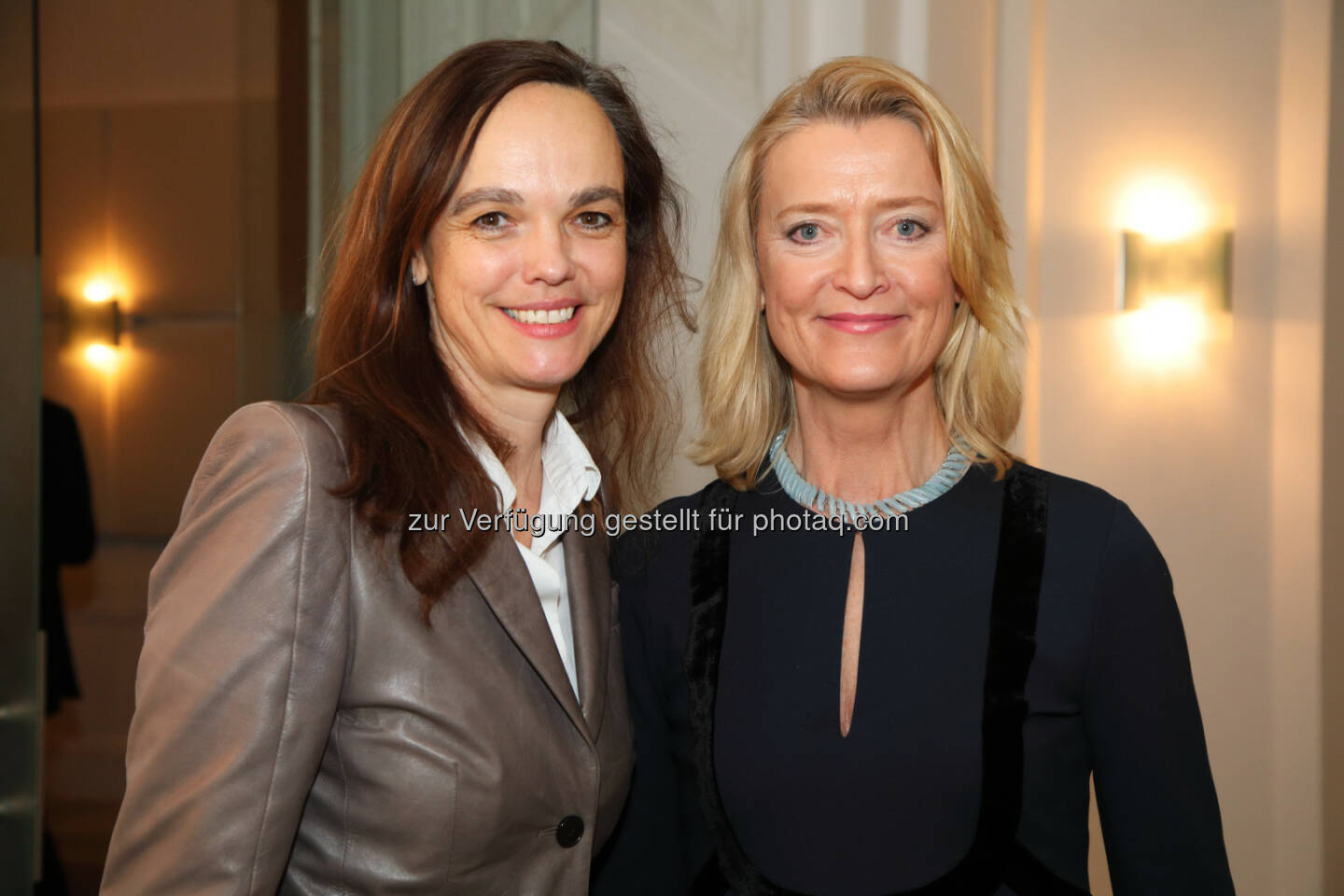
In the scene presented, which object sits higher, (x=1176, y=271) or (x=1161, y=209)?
(x=1161, y=209)

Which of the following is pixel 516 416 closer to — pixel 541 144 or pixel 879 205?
pixel 541 144

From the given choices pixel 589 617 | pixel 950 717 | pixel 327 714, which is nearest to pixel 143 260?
pixel 589 617

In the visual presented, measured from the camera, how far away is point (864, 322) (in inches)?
67.9

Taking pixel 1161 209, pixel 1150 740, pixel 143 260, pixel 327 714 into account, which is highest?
pixel 1161 209

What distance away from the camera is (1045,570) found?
1.67 meters

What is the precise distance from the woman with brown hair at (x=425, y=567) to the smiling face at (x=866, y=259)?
30cm

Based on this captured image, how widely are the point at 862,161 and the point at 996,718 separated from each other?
0.84 meters

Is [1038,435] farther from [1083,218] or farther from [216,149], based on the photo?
[216,149]

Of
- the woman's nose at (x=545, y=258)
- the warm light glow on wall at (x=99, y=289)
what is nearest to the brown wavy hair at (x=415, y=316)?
the woman's nose at (x=545, y=258)

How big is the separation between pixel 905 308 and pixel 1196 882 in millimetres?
921

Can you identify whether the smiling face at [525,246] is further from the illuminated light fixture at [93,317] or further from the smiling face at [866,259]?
the illuminated light fixture at [93,317]

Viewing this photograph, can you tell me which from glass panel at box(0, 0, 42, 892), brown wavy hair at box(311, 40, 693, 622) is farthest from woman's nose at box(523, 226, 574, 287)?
glass panel at box(0, 0, 42, 892)

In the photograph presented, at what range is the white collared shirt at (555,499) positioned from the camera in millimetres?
1667

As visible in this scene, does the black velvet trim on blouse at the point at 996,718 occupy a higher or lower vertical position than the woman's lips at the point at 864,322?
lower
